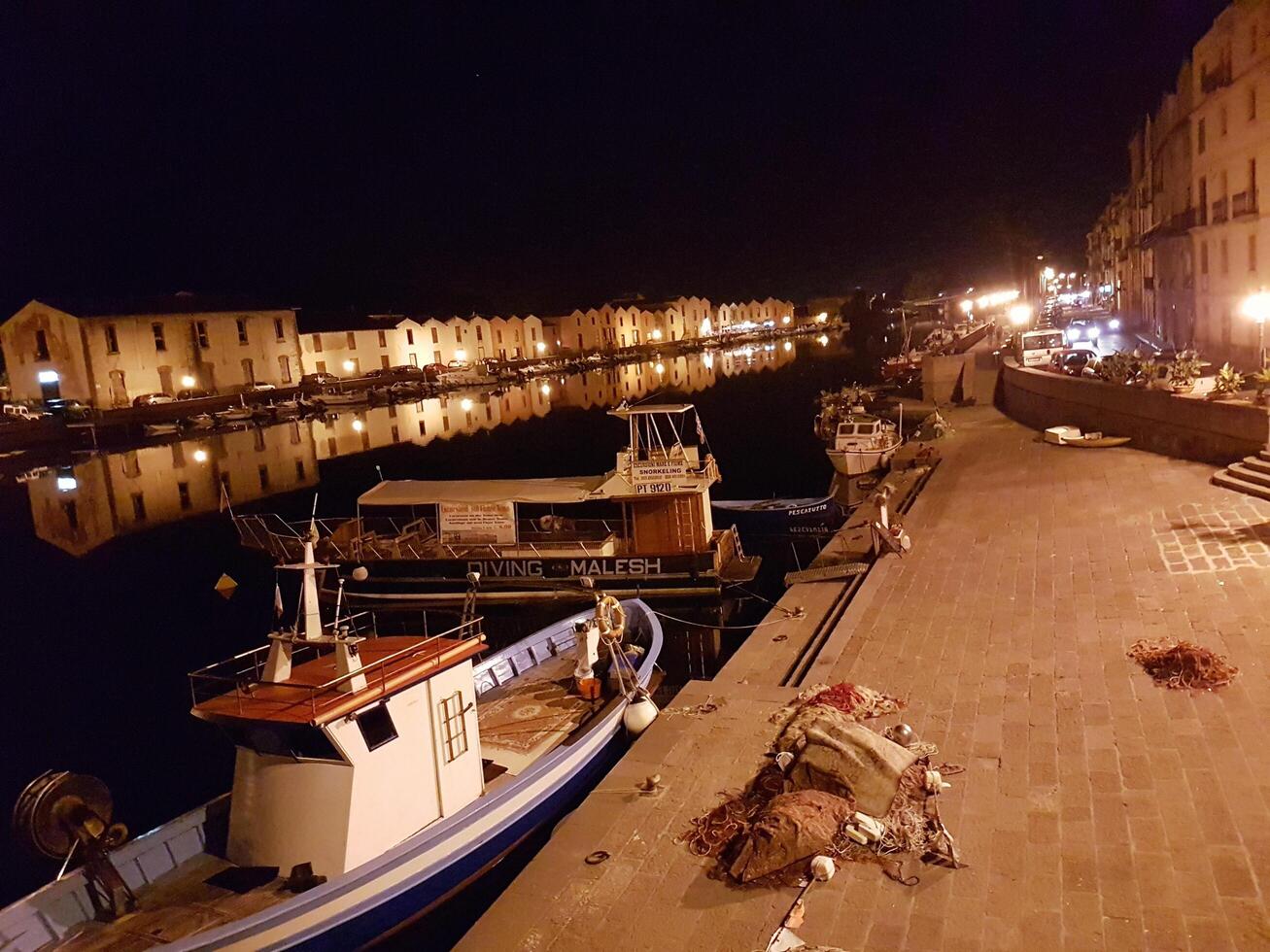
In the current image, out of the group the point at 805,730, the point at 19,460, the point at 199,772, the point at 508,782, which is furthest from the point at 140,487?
the point at 805,730

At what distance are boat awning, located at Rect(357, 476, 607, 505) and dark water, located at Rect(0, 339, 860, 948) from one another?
268 centimetres

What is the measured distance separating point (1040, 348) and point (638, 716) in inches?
1264

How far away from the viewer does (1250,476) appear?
15.6 metres

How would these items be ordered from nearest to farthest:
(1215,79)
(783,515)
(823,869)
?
1. (823,869)
2. (783,515)
3. (1215,79)

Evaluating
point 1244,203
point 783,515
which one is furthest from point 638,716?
point 1244,203

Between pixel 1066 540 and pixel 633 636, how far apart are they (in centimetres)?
752

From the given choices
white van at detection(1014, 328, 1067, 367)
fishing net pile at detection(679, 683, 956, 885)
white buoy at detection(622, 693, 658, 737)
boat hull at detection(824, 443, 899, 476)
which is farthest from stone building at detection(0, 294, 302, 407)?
fishing net pile at detection(679, 683, 956, 885)

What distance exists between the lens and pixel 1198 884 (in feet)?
18.7

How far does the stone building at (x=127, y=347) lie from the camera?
192 feet

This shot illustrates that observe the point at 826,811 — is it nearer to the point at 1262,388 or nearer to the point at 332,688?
the point at 332,688

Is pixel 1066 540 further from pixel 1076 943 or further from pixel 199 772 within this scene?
pixel 199 772

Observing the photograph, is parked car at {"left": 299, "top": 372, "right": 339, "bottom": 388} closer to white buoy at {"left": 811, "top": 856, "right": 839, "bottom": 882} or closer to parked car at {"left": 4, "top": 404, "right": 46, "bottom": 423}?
parked car at {"left": 4, "top": 404, "right": 46, "bottom": 423}

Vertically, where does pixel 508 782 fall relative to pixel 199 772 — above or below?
above

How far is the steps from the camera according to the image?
49.3ft
